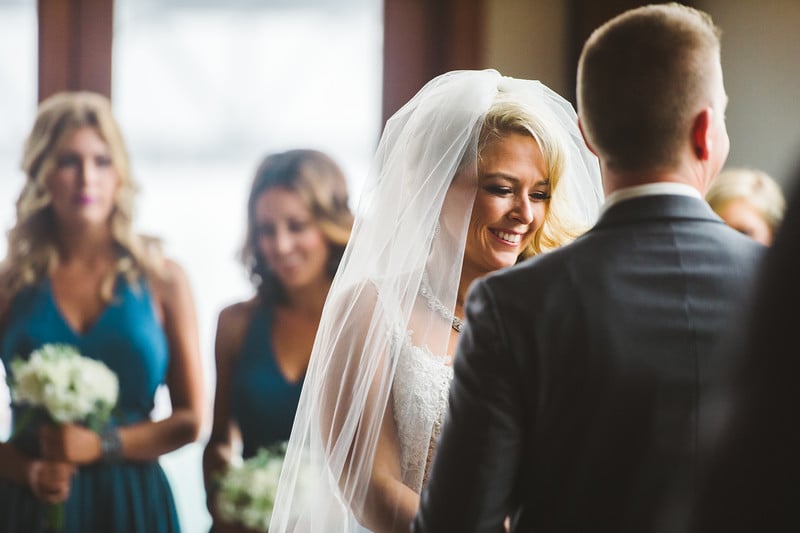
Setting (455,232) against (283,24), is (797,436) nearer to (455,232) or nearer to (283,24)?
(455,232)

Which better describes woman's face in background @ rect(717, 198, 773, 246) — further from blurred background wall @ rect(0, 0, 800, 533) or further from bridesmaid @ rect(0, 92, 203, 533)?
bridesmaid @ rect(0, 92, 203, 533)

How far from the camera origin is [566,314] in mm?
1188

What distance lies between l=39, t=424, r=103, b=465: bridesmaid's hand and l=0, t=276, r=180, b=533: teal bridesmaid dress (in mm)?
40

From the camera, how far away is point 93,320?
3.43 metres

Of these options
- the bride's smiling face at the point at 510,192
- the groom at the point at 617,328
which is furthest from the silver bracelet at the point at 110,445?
the groom at the point at 617,328

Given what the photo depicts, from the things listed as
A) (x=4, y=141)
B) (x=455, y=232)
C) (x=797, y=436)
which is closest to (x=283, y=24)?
(x=4, y=141)

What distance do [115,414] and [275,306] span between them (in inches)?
26.1

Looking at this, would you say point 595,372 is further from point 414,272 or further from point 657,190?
point 414,272

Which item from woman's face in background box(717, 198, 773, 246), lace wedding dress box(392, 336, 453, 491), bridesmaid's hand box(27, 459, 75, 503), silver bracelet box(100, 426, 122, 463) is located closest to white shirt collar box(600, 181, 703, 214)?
lace wedding dress box(392, 336, 453, 491)

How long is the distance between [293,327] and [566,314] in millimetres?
2363

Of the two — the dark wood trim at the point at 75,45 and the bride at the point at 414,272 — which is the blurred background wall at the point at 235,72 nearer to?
the dark wood trim at the point at 75,45

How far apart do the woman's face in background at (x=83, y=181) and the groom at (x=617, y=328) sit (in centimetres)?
254

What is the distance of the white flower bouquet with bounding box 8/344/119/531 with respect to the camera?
3.28 metres

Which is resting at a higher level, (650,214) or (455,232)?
(650,214)
